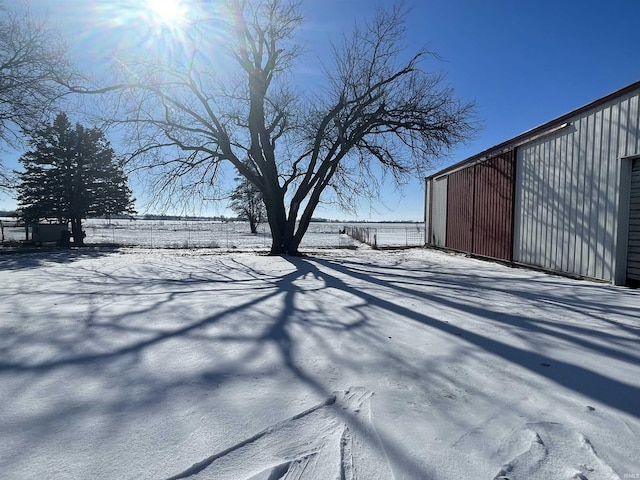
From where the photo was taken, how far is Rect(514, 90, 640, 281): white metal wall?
678 centimetres

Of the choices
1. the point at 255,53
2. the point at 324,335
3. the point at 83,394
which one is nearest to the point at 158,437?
the point at 83,394

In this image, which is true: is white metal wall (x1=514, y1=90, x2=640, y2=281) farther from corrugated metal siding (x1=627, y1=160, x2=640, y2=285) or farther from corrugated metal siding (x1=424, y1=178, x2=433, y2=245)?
corrugated metal siding (x1=424, y1=178, x2=433, y2=245)

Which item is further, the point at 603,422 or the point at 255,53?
the point at 255,53

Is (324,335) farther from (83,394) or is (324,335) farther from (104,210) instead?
(104,210)

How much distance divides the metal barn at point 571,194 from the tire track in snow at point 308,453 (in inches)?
293

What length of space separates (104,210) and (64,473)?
2937 centimetres

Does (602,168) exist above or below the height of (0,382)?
above

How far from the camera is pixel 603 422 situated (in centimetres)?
205

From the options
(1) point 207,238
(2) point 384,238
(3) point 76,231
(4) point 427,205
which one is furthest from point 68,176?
(2) point 384,238

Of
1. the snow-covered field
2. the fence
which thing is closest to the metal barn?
the fence

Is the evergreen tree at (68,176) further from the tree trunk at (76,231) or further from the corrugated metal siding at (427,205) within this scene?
the corrugated metal siding at (427,205)

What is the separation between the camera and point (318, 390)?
2.46 metres

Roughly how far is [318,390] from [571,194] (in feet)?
27.4

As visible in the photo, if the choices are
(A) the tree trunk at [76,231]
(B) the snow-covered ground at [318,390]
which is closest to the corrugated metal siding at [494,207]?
(B) the snow-covered ground at [318,390]
